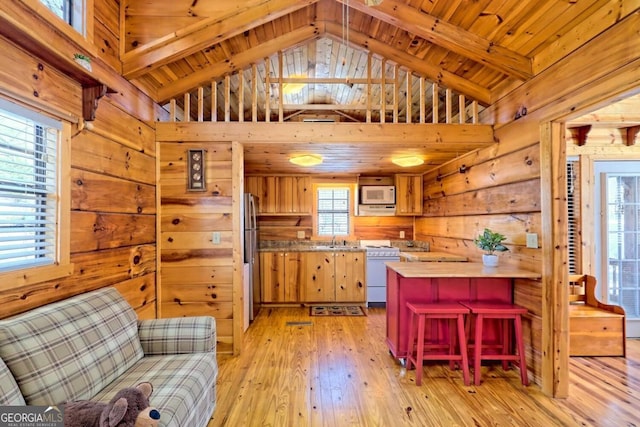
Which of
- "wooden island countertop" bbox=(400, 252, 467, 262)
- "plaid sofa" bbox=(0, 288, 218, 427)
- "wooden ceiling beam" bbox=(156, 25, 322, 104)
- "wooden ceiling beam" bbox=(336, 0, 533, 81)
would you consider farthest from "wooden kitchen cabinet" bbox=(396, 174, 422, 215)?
"plaid sofa" bbox=(0, 288, 218, 427)

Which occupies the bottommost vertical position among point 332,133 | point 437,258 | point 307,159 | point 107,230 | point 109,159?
point 437,258

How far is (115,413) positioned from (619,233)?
477cm

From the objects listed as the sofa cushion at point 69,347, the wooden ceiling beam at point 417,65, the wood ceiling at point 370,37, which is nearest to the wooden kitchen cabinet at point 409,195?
the wood ceiling at point 370,37

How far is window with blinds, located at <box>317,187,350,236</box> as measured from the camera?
527 centimetres

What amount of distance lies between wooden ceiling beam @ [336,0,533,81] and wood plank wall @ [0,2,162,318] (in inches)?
80.6

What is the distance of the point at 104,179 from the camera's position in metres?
2.18

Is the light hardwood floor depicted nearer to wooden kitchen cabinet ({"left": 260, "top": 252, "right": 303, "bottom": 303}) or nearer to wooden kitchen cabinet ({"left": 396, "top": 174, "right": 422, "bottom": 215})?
wooden kitchen cabinet ({"left": 260, "top": 252, "right": 303, "bottom": 303})

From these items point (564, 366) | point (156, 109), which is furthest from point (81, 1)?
point (564, 366)

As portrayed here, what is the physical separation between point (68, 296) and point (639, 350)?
5.02 meters

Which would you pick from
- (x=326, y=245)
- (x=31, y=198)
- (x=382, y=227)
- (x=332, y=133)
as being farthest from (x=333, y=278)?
(x=31, y=198)

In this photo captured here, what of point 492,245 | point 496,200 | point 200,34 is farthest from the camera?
point 496,200

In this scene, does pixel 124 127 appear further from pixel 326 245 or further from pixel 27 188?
pixel 326 245

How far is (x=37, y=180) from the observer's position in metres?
1.69

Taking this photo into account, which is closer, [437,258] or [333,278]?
[437,258]
